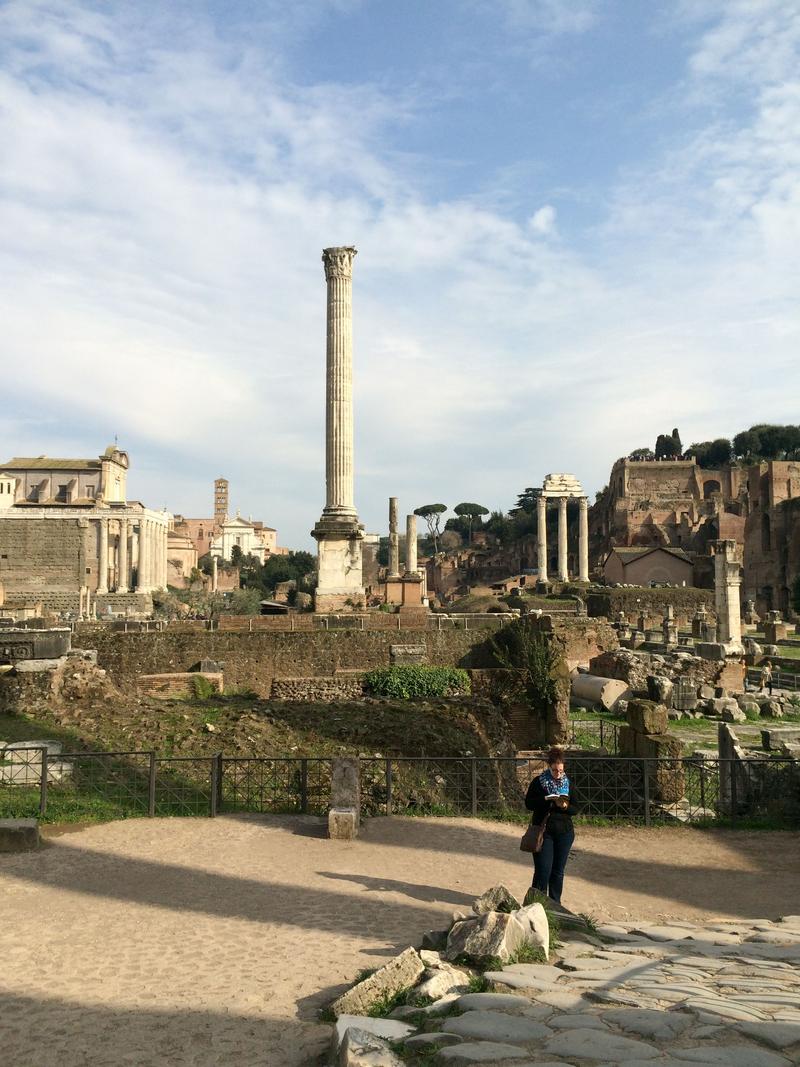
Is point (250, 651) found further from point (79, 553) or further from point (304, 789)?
point (79, 553)

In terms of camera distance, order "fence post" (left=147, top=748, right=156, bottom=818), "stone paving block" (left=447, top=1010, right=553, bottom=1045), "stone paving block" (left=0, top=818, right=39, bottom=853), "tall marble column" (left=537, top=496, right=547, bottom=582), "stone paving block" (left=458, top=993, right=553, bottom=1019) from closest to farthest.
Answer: "stone paving block" (left=447, top=1010, right=553, bottom=1045)
"stone paving block" (left=458, top=993, right=553, bottom=1019)
"stone paving block" (left=0, top=818, right=39, bottom=853)
"fence post" (left=147, top=748, right=156, bottom=818)
"tall marble column" (left=537, top=496, right=547, bottom=582)

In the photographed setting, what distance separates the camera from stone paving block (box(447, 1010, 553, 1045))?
3.91 metres

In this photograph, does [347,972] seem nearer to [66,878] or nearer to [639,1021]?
[639,1021]

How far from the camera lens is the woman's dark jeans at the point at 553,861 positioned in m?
7.17

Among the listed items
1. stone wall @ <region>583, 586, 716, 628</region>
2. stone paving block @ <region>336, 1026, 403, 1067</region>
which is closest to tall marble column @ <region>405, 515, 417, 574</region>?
stone wall @ <region>583, 586, 716, 628</region>

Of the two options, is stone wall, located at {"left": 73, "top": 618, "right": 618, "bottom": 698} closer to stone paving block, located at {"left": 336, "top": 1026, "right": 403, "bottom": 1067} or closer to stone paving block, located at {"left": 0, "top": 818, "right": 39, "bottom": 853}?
stone paving block, located at {"left": 0, "top": 818, "right": 39, "bottom": 853}

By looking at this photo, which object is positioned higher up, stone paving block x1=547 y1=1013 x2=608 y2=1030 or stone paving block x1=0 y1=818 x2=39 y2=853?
stone paving block x1=547 y1=1013 x2=608 y2=1030

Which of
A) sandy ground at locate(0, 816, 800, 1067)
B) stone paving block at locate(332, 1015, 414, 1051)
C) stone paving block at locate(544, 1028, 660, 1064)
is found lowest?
sandy ground at locate(0, 816, 800, 1067)

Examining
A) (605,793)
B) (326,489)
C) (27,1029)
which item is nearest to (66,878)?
(27,1029)

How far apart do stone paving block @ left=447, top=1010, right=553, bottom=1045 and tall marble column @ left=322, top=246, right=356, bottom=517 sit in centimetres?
2550

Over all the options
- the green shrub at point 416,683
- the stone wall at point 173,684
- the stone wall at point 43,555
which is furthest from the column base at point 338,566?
the stone wall at point 43,555

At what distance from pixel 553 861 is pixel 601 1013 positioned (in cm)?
307

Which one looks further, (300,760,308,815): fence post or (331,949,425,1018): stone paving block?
(300,760,308,815): fence post

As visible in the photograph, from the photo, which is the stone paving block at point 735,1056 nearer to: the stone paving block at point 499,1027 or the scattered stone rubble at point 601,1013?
the scattered stone rubble at point 601,1013
